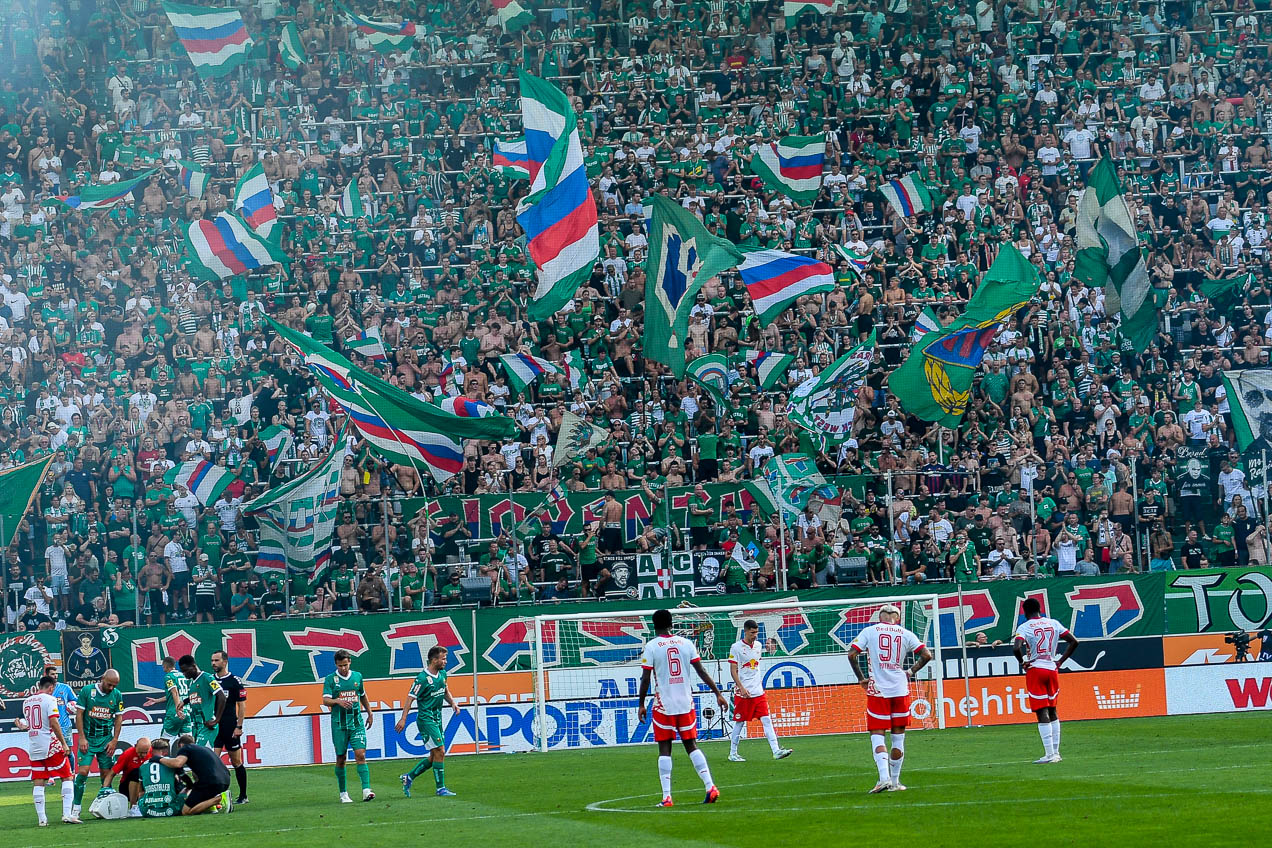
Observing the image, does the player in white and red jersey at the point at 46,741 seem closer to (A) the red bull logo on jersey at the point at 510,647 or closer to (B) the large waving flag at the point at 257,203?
(A) the red bull logo on jersey at the point at 510,647

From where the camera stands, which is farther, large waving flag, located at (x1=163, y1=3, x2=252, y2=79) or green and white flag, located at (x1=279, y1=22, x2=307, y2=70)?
green and white flag, located at (x1=279, y1=22, x2=307, y2=70)

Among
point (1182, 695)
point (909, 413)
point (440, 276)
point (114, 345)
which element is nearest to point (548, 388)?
point (440, 276)

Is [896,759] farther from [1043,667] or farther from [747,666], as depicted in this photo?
[747,666]

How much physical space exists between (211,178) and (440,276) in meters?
7.74

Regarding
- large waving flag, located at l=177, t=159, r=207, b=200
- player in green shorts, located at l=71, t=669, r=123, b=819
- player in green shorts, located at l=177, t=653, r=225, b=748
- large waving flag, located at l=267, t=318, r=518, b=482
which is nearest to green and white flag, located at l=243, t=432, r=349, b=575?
large waving flag, located at l=267, t=318, r=518, b=482

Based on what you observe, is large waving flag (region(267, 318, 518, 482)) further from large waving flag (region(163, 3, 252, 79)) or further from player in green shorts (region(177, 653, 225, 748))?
large waving flag (region(163, 3, 252, 79))

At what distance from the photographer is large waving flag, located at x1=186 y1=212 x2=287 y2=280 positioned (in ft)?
132

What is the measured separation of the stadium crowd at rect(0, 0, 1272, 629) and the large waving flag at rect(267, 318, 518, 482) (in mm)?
1319

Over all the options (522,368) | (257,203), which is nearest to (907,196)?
(522,368)

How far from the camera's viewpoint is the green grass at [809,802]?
54.1 feet

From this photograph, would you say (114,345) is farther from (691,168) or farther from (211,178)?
(691,168)

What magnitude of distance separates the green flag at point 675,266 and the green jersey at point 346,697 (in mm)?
13826

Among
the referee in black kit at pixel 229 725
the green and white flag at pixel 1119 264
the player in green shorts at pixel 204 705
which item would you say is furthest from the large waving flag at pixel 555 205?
the player in green shorts at pixel 204 705

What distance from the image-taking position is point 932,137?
139ft
